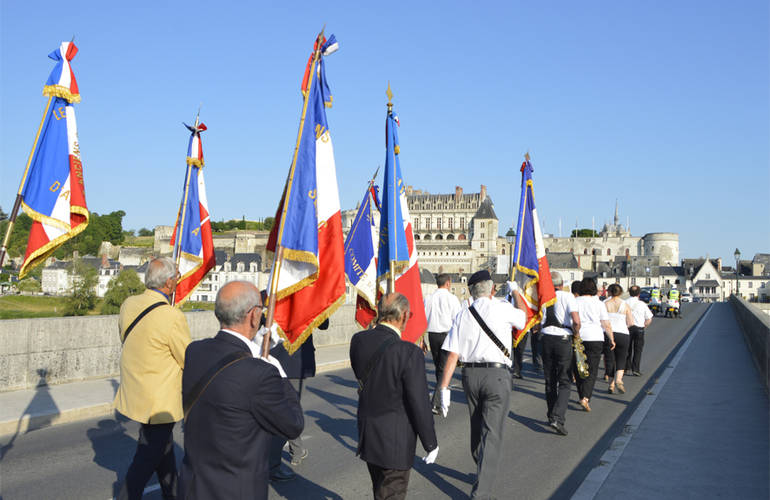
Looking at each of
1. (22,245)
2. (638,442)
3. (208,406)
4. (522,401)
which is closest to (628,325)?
(522,401)

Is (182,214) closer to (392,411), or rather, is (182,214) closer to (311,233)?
(311,233)

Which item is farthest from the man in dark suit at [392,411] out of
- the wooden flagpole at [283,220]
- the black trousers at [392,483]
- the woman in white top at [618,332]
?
the woman in white top at [618,332]

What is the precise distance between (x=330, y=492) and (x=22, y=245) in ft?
365

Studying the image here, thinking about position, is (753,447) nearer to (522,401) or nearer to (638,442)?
(638,442)

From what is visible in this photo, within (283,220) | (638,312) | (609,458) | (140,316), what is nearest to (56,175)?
(140,316)

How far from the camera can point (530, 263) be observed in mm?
11289

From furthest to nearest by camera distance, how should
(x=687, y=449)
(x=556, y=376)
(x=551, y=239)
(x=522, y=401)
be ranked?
(x=551, y=239) → (x=522, y=401) → (x=556, y=376) → (x=687, y=449)

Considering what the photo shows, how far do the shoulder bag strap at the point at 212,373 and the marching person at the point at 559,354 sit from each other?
21.0 ft

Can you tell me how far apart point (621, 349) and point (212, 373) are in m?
11.2

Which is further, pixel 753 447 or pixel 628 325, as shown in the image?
pixel 628 325

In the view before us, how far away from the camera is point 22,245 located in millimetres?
102688

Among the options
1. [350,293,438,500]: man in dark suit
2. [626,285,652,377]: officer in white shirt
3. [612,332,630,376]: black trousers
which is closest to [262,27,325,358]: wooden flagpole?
[350,293,438,500]: man in dark suit

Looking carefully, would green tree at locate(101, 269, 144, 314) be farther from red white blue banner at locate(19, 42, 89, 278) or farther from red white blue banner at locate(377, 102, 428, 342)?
red white blue banner at locate(19, 42, 89, 278)

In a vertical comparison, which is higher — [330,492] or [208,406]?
[208,406]
